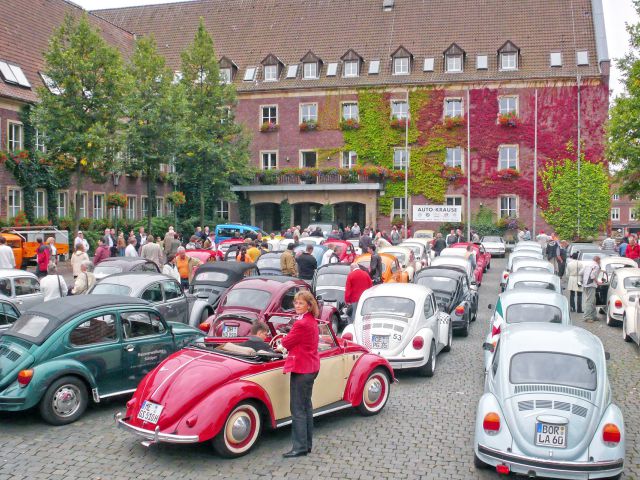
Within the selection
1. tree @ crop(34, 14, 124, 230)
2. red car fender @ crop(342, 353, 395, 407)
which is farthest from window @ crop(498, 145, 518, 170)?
red car fender @ crop(342, 353, 395, 407)

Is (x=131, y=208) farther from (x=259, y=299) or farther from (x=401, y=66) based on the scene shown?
(x=259, y=299)

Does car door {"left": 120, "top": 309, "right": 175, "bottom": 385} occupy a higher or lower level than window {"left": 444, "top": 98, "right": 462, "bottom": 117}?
lower

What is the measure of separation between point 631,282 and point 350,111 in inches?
1303

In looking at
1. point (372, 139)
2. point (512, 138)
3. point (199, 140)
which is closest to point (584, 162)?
point (512, 138)

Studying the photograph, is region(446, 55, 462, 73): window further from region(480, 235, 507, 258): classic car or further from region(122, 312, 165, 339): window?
region(122, 312, 165, 339): window

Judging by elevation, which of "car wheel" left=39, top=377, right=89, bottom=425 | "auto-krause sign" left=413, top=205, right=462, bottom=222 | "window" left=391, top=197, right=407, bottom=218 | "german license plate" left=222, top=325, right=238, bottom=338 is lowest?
"car wheel" left=39, top=377, right=89, bottom=425

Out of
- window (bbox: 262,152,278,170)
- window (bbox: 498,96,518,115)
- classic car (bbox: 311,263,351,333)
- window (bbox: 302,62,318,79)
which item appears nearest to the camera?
classic car (bbox: 311,263,351,333)

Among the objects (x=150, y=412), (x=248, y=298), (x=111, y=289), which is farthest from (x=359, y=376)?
(x=111, y=289)

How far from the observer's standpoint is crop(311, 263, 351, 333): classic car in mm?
16795

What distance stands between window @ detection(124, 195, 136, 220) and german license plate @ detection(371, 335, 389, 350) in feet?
107

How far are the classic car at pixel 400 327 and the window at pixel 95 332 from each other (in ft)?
12.7

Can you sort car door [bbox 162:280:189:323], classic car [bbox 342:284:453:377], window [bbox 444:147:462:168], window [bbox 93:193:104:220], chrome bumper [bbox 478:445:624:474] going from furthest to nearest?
window [bbox 444:147:462:168], window [bbox 93:193:104:220], car door [bbox 162:280:189:323], classic car [bbox 342:284:453:377], chrome bumper [bbox 478:445:624:474]

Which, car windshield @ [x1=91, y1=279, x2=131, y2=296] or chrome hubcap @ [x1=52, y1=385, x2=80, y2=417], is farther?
car windshield @ [x1=91, y1=279, x2=131, y2=296]

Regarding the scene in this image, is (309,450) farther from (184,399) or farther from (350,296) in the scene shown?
(350,296)
